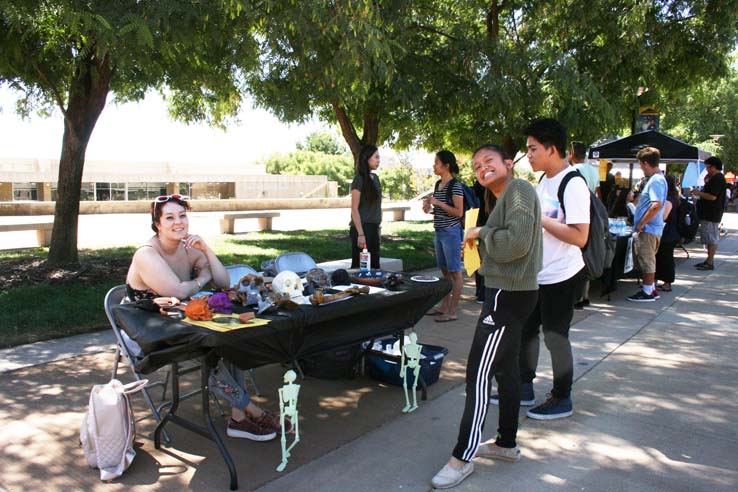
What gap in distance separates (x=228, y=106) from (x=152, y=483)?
1015cm

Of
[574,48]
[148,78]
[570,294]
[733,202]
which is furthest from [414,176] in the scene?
[570,294]

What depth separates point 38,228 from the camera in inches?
504

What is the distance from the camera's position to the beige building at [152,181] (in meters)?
27.4

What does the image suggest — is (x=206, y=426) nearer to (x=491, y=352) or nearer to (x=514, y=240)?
(x=491, y=352)

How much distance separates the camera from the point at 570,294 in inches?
148

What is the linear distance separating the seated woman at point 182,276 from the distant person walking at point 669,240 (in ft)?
20.9

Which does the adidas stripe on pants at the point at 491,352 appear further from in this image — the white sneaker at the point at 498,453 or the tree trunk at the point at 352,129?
the tree trunk at the point at 352,129

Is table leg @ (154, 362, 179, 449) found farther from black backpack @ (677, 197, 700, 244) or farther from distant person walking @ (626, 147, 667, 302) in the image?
black backpack @ (677, 197, 700, 244)

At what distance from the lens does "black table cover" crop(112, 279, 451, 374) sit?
3.00m

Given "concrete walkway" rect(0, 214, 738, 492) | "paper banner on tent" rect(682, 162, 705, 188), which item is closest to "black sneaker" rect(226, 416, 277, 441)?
"concrete walkway" rect(0, 214, 738, 492)

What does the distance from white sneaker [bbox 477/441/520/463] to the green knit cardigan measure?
37.3 inches

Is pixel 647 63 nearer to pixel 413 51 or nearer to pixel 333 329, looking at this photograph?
pixel 413 51

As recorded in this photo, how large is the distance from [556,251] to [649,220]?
15.1ft

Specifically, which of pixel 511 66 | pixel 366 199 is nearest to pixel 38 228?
pixel 366 199
